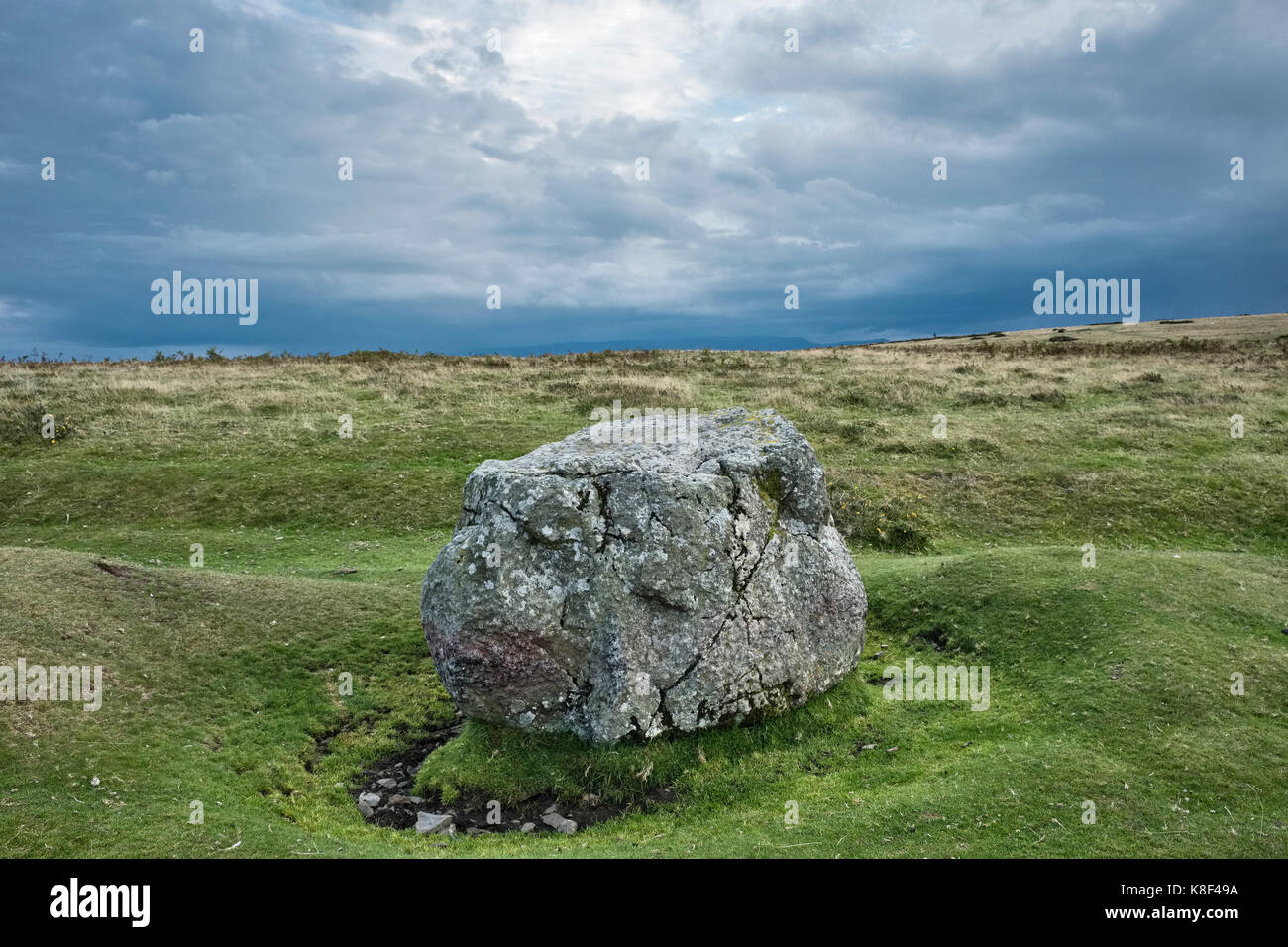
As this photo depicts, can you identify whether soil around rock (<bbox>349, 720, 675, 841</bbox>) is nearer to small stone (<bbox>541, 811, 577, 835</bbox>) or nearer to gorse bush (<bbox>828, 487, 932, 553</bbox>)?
small stone (<bbox>541, 811, 577, 835</bbox>)

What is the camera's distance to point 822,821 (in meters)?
11.2

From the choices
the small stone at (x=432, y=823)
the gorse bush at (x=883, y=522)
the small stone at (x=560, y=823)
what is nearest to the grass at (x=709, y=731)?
the gorse bush at (x=883, y=522)

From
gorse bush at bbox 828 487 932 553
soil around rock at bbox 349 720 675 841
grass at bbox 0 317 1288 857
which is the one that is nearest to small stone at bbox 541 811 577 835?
soil around rock at bbox 349 720 675 841

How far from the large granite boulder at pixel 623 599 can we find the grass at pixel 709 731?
0.70 meters

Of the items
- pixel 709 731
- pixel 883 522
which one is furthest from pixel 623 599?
pixel 883 522

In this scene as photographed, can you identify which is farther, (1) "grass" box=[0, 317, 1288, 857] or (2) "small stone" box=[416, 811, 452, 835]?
(2) "small stone" box=[416, 811, 452, 835]

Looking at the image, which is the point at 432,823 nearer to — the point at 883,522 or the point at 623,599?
the point at 623,599

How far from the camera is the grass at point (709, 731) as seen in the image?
11172mm

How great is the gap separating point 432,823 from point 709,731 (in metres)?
4.44

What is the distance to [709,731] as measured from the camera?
44.7 feet

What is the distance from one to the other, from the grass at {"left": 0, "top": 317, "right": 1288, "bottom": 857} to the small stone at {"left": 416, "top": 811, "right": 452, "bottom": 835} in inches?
25.2

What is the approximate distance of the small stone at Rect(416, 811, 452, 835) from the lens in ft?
39.0

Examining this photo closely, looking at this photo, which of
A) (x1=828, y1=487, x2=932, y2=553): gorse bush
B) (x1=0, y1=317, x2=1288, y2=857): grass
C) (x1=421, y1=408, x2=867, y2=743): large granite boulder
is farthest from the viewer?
(x1=828, y1=487, x2=932, y2=553): gorse bush

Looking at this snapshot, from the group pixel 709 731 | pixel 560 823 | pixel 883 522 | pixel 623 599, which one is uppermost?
pixel 883 522
